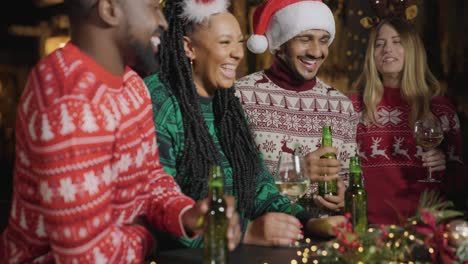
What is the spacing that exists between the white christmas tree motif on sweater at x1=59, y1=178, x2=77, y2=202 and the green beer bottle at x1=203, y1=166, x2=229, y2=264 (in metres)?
0.31

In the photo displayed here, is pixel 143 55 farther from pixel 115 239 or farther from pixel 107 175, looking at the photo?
pixel 115 239

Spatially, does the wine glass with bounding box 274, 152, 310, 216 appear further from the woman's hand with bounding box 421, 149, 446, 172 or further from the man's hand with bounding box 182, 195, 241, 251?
the woman's hand with bounding box 421, 149, 446, 172

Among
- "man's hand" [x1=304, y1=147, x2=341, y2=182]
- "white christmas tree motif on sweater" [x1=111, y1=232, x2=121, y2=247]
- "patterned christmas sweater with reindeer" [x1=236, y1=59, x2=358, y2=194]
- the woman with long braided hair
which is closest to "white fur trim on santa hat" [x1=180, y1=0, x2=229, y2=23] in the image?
the woman with long braided hair

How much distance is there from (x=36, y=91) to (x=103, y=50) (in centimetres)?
22

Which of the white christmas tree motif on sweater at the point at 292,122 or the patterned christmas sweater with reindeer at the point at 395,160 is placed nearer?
the white christmas tree motif on sweater at the point at 292,122

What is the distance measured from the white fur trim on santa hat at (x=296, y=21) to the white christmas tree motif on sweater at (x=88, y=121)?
6.26 feet

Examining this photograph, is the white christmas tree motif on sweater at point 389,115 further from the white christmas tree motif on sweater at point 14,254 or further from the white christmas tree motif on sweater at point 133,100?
the white christmas tree motif on sweater at point 14,254

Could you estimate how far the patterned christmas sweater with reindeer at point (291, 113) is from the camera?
3.17 m

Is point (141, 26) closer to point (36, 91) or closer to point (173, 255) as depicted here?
point (36, 91)

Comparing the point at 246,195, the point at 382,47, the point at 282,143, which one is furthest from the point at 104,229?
the point at 382,47

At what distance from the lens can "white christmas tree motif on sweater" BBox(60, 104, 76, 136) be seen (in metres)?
1.50

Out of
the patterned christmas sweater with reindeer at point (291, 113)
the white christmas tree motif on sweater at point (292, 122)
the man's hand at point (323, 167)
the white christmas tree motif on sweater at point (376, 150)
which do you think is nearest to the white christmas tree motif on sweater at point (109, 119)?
the man's hand at point (323, 167)

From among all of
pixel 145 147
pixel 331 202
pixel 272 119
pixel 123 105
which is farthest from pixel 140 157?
pixel 272 119

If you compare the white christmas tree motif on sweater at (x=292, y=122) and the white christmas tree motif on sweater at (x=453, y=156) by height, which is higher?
the white christmas tree motif on sweater at (x=292, y=122)
